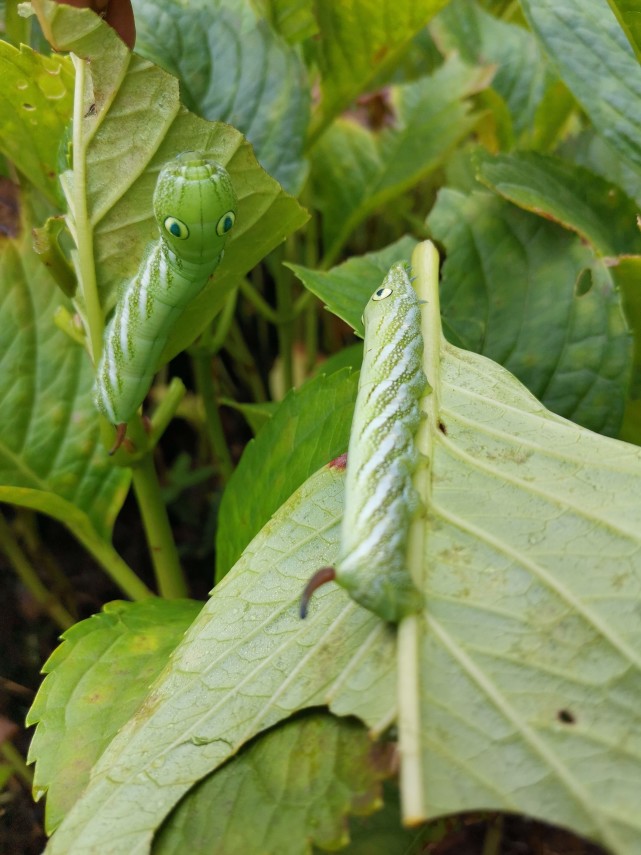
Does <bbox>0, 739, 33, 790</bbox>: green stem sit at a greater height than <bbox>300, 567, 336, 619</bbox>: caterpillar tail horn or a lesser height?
lesser

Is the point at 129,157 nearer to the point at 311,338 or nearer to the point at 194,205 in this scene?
the point at 194,205

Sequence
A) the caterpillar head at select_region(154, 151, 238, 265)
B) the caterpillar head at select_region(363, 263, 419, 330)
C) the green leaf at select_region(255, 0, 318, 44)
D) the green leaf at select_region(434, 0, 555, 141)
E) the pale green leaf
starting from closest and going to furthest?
the pale green leaf
the caterpillar head at select_region(154, 151, 238, 265)
the caterpillar head at select_region(363, 263, 419, 330)
the green leaf at select_region(255, 0, 318, 44)
the green leaf at select_region(434, 0, 555, 141)

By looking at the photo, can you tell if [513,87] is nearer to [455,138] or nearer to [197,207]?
[455,138]

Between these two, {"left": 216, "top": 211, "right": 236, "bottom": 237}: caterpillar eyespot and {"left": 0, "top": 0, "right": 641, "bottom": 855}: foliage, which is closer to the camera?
{"left": 0, "top": 0, "right": 641, "bottom": 855}: foliage

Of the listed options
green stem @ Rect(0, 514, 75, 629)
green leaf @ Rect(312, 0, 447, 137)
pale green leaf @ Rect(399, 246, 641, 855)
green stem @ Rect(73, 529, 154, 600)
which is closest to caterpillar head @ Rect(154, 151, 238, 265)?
pale green leaf @ Rect(399, 246, 641, 855)

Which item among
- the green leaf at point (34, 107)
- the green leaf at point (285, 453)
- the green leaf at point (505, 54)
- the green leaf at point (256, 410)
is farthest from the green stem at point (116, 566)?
the green leaf at point (505, 54)

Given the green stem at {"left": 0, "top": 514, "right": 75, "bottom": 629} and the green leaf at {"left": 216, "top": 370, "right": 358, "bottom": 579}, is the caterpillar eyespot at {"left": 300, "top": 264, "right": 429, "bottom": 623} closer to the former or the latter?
the green leaf at {"left": 216, "top": 370, "right": 358, "bottom": 579}

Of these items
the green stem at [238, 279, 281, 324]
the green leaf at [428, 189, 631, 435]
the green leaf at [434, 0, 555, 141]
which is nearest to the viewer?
the green leaf at [428, 189, 631, 435]
